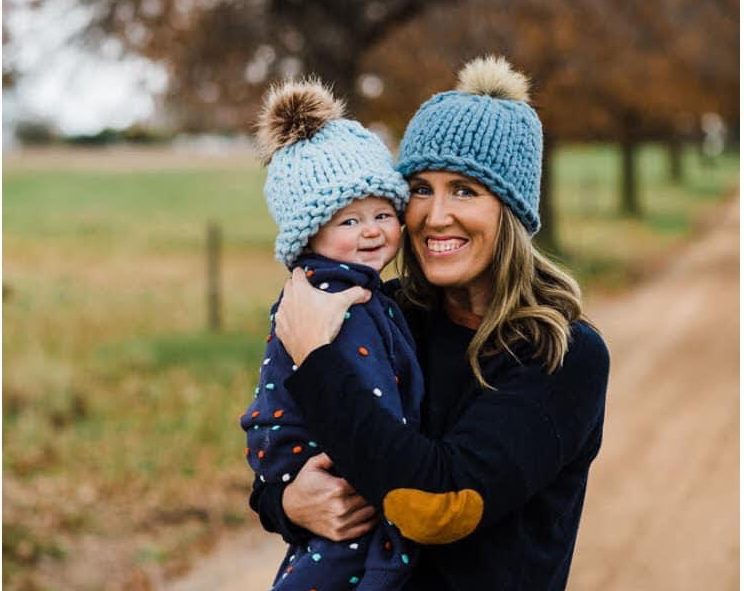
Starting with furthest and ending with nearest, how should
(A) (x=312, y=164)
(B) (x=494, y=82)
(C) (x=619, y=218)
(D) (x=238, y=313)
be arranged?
(C) (x=619, y=218)
(D) (x=238, y=313)
(B) (x=494, y=82)
(A) (x=312, y=164)

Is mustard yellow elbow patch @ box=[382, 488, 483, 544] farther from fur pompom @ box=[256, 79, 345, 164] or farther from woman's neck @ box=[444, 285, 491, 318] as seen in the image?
fur pompom @ box=[256, 79, 345, 164]

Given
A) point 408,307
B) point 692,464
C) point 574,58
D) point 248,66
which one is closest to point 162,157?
point 574,58

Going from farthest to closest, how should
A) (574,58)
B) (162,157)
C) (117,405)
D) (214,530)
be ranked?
(162,157) → (574,58) → (117,405) → (214,530)

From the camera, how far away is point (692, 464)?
314 inches

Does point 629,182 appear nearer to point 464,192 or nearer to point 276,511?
point 464,192

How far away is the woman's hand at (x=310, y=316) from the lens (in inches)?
86.2

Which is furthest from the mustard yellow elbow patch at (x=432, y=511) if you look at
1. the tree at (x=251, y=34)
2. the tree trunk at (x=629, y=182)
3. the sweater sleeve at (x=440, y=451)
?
the tree trunk at (x=629, y=182)

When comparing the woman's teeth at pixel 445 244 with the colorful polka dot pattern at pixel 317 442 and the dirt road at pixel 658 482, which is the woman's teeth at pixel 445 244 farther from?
the dirt road at pixel 658 482

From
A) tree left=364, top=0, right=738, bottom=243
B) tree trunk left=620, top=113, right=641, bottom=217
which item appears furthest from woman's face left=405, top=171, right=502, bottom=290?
tree trunk left=620, top=113, right=641, bottom=217

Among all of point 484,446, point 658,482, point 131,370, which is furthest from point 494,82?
point 131,370

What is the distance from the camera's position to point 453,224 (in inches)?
91.1

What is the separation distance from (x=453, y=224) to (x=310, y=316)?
33cm

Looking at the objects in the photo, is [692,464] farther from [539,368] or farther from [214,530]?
[539,368]

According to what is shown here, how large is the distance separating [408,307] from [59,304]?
13.4 meters
